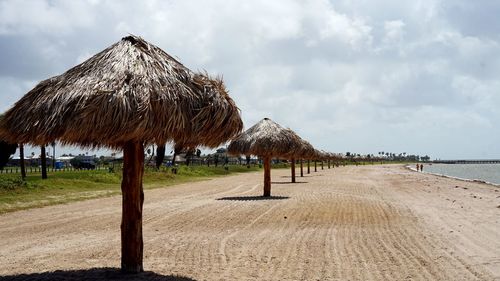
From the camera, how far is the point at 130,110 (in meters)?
5.16

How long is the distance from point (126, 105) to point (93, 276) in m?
2.25

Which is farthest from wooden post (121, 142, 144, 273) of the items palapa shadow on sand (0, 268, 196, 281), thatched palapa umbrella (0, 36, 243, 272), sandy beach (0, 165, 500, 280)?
sandy beach (0, 165, 500, 280)

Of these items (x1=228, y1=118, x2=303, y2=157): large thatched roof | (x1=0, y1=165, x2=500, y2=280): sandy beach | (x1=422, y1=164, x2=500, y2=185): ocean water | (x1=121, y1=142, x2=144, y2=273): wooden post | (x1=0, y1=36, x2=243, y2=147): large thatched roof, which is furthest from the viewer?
(x1=422, y1=164, x2=500, y2=185): ocean water

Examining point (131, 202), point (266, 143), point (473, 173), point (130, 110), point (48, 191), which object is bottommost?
point (473, 173)

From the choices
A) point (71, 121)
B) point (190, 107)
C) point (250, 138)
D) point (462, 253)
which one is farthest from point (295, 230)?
point (250, 138)

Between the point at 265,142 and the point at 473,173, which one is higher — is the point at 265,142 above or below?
above

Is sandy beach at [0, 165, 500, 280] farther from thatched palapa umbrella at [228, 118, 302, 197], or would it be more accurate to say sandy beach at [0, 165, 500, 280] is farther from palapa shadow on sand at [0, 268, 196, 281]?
thatched palapa umbrella at [228, 118, 302, 197]

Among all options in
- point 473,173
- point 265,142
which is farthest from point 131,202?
point 473,173

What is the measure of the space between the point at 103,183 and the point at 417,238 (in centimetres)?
2169

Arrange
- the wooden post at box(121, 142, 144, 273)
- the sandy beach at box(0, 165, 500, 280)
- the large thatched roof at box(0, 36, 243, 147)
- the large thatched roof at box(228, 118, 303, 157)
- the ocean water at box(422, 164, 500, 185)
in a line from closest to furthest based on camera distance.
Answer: the large thatched roof at box(0, 36, 243, 147), the wooden post at box(121, 142, 144, 273), the sandy beach at box(0, 165, 500, 280), the large thatched roof at box(228, 118, 303, 157), the ocean water at box(422, 164, 500, 185)

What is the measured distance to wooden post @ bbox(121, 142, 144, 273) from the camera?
5910mm

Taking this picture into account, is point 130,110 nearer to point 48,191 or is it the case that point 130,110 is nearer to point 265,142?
point 265,142

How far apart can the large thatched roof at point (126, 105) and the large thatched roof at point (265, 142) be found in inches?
466

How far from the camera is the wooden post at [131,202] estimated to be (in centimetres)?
591
